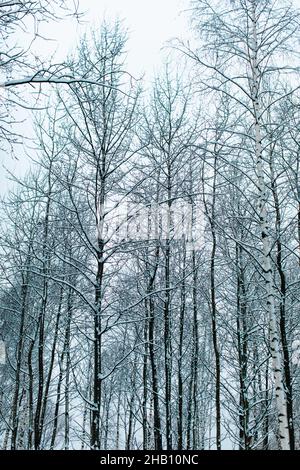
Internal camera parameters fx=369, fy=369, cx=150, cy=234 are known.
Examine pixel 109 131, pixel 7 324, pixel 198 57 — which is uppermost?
pixel 198 57

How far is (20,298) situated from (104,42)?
7654mm

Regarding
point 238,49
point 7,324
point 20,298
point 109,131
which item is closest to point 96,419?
point 109,131

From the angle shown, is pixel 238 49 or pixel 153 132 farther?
pixel 153 132

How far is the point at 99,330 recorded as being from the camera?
6453 mm

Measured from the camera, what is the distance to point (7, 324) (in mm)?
13719

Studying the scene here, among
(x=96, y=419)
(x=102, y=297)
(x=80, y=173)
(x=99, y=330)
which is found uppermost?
(x=80, y=173)

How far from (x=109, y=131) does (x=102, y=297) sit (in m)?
3.26

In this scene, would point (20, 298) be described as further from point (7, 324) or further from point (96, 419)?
point (96, 419)
